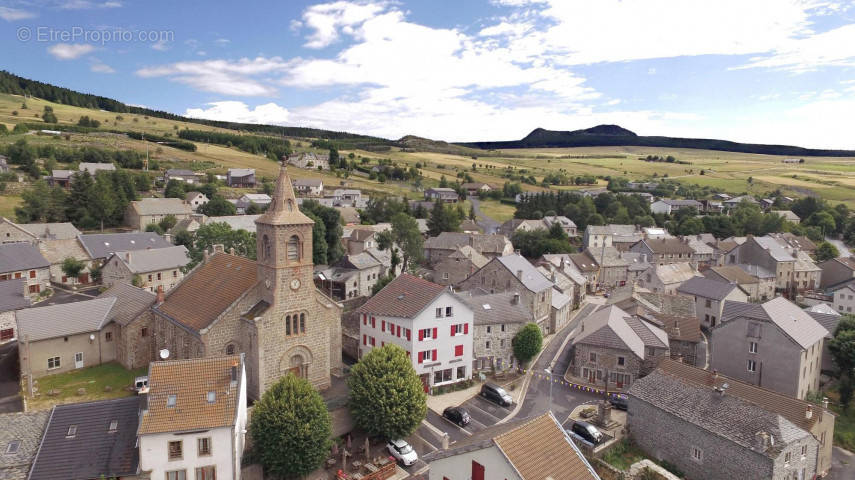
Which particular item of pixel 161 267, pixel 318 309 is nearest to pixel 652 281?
pixel 318 309

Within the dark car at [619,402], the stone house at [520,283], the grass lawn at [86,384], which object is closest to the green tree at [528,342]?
the dark car at [619,402]

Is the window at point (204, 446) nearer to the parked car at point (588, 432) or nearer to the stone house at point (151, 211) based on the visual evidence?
the parked car at point (588, 432)

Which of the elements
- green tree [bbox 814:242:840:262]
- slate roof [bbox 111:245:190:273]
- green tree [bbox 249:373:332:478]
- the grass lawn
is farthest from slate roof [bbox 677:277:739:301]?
slate roof [bbox 111:245:190:273]

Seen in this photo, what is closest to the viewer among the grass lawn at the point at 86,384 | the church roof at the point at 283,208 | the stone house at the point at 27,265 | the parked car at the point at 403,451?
the parked car at the point at 403,451

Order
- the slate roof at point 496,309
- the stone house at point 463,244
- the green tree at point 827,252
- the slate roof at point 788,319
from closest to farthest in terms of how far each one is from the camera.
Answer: the slate roof at point 788,319 < the slate roof at point 496,309 < the stone house at point 463,244 < the green tree at point 827,252

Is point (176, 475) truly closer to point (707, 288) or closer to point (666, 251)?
point (707, 288)

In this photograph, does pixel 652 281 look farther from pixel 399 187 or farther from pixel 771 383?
pixel 399 187
